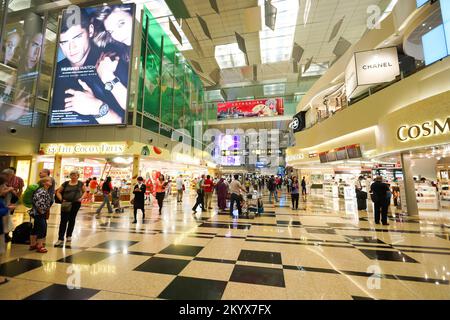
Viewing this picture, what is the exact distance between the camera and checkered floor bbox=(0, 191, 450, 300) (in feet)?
7.06

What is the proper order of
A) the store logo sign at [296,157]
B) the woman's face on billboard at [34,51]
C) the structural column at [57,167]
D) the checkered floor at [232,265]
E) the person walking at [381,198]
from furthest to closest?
the store logo sign at [296,157] → the structural column at [57,167] → the woman's face on billboard at [34,51] → the person walking at [381,198] → the checkered floor at [232,265]

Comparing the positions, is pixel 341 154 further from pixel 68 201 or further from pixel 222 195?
pixel 68 201

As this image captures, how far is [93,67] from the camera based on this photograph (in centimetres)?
998

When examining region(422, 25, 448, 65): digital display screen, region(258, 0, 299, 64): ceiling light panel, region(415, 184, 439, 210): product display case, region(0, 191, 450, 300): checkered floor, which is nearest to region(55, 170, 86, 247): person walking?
region(0, 191, 450, 300): checkered floor

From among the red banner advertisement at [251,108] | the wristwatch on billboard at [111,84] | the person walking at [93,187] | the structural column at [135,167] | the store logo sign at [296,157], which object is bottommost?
the person walking at [93,187]

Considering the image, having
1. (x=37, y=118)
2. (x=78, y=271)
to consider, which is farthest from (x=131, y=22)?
(x=78, y=271)

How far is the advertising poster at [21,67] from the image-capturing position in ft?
30.3

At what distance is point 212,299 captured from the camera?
2.03 metres

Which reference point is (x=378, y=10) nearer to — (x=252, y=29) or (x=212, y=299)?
(x=252, y=29)

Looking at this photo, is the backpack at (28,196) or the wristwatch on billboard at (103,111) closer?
the backpack at (28,196)

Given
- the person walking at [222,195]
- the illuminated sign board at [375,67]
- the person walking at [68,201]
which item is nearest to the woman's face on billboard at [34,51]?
the person walking at [68,201]

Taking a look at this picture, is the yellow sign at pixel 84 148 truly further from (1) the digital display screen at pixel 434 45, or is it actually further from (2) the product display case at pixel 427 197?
(2) the product display case at pixel 427 197

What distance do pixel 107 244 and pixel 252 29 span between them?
11.5m

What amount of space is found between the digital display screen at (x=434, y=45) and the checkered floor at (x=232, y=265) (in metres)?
4.79
